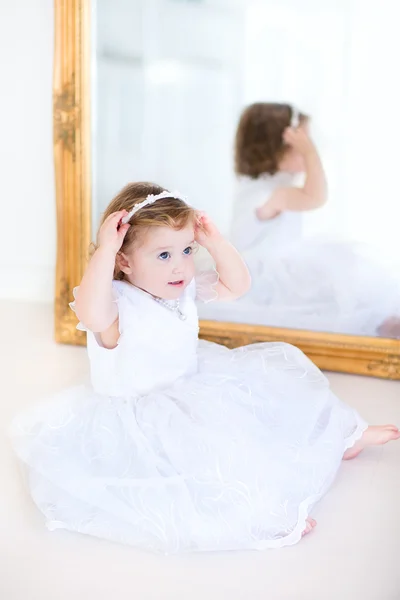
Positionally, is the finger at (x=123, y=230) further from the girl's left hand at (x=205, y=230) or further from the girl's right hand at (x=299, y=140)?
the girl's right hand at (x=299, y=140)

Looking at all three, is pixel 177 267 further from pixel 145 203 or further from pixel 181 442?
pixel 181 442

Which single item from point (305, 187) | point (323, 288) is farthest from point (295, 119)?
point (323, 288)

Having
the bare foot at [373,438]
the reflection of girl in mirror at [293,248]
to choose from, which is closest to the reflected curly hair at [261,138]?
the reflection of girl in mirror at [293,248]

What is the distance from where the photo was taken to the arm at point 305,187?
195cm

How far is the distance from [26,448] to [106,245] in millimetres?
401

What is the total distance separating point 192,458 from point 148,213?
0.46m

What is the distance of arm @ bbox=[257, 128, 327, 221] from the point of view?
195 cm

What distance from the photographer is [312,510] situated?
53.3 inches

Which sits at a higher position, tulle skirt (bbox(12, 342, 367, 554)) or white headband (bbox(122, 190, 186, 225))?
white headband (bbox(122, 190, 186, 225))

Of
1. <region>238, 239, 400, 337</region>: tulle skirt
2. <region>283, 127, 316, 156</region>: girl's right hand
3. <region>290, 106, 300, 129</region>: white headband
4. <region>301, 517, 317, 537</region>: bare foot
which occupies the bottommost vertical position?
<region>301, 517, 317, 537</region>: bare foot

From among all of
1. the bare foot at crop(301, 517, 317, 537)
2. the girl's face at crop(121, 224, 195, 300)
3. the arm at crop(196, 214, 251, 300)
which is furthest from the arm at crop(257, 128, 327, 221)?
the bare foot at crop(301, 517, 317, 537)

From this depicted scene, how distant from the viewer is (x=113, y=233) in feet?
4.50

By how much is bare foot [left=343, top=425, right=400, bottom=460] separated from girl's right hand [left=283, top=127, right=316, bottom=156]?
0.75m

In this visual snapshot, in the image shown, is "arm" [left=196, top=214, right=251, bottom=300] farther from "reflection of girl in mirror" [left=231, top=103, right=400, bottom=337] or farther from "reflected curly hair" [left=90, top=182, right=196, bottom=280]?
"reflection of girl in mirror" [left=231, top=103, right=400, bottom=337]
